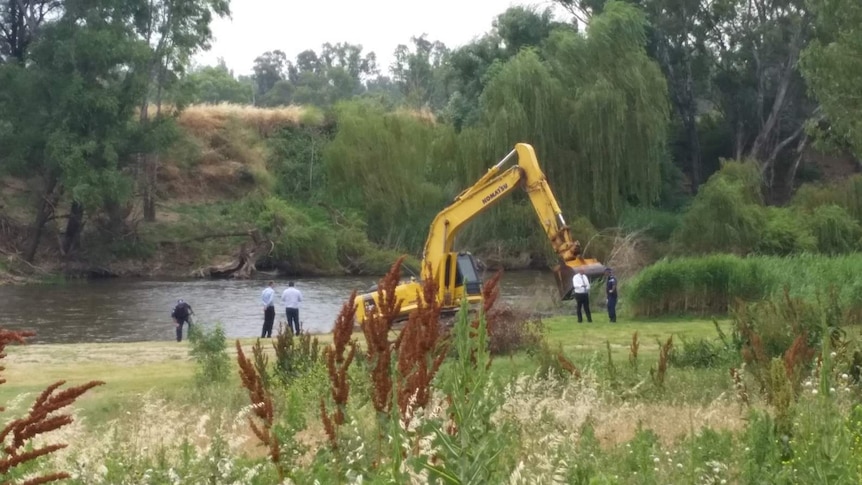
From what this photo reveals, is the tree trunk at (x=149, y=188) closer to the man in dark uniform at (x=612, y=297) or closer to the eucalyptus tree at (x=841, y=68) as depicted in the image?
the man in dark uniform at (x=612, y=297)

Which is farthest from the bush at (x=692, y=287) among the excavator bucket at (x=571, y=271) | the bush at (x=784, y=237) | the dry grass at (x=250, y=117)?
the dry grass at (x=250, y=117)

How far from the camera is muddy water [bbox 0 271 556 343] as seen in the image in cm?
3108

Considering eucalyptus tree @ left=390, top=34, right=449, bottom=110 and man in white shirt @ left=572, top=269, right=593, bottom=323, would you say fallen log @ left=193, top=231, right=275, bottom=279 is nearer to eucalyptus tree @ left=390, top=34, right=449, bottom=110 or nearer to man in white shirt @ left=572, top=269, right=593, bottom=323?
man in white shirt @ left=572, top=269, right=593, bottom=323

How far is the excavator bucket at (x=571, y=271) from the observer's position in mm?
25000

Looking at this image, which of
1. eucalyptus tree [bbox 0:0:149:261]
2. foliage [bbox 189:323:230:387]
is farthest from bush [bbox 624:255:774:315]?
eucalyptus tree [bbox 0:0:149:261]

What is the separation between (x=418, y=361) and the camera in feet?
17.5

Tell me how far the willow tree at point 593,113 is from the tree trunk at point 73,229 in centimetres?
1842

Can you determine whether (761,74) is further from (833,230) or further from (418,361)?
(418,361)

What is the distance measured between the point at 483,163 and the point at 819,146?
63.8 feet

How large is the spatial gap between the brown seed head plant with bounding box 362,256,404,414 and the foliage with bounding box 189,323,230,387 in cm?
1068

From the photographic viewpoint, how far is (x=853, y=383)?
402 inches

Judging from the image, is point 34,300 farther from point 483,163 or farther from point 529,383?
point 529,383

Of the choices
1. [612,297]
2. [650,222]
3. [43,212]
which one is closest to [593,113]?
[650,222]

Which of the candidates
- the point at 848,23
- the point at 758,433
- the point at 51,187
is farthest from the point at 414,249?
the point at 758,433
